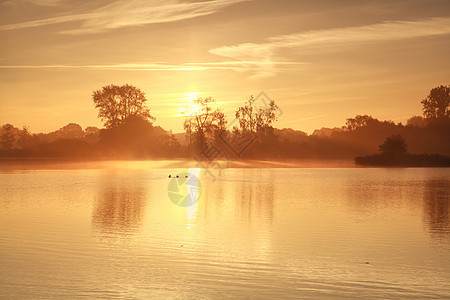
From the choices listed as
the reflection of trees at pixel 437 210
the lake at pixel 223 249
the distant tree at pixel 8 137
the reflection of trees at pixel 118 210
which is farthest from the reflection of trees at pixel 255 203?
the distant tree at pixel 8 137

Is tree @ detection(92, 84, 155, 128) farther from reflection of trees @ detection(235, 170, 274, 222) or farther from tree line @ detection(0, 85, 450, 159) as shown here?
reflection of trees @ detection(235, 170, 274, 222)

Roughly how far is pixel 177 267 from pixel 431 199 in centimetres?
2414

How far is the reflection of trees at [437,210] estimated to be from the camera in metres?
21.5

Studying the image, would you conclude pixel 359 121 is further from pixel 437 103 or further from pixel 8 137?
pixel 8 137

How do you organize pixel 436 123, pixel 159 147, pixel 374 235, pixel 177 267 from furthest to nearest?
pixel 436 123 < pixel 159 147 < pixel 374 235 < pixel 177 267

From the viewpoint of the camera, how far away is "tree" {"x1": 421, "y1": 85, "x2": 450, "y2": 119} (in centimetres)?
13862

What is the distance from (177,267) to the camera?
1384 centimetres

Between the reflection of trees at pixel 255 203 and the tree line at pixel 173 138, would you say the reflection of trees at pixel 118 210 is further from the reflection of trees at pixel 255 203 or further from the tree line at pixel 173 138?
the tree line at pixel 173 138

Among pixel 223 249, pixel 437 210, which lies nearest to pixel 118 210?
pixel 223 249

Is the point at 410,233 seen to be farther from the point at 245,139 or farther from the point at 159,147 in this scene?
the point at 159,147

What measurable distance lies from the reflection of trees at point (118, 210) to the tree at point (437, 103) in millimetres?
119562

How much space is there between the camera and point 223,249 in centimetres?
1634

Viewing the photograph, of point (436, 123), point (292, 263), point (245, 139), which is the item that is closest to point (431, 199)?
point (292, 263)

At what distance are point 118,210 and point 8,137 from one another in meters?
102
